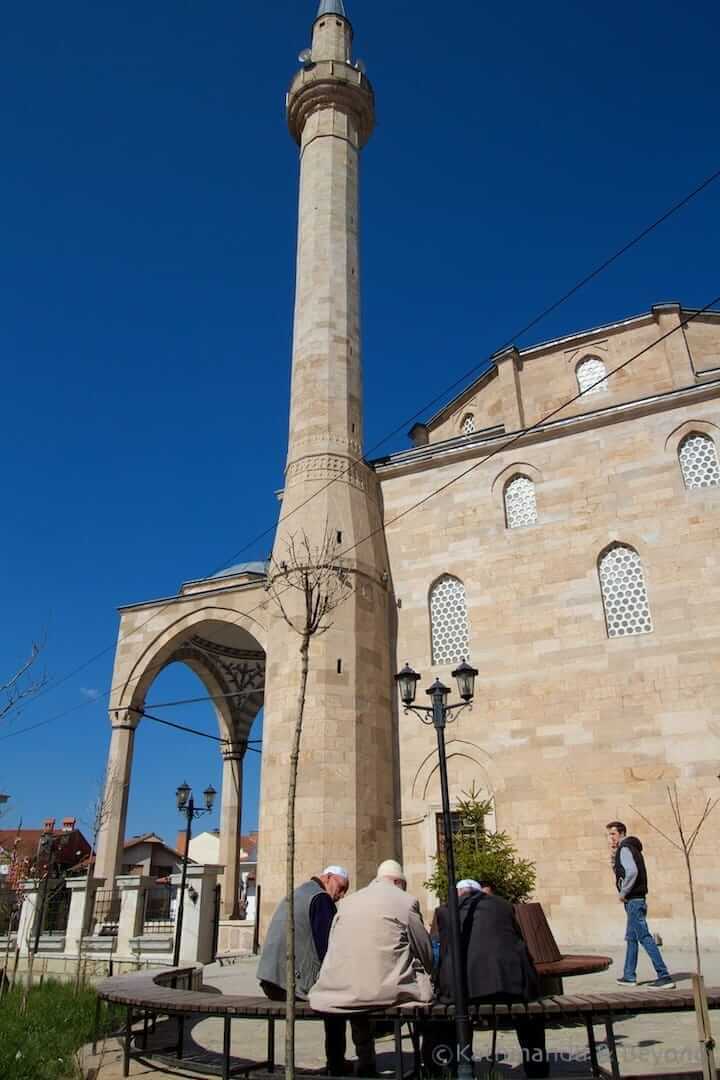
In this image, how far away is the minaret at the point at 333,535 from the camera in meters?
11.6

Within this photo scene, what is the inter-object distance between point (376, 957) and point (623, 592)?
9750 millimetres

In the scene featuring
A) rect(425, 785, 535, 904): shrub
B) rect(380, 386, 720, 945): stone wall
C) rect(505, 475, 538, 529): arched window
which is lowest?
rect(425, 785, 535, 904): shrub

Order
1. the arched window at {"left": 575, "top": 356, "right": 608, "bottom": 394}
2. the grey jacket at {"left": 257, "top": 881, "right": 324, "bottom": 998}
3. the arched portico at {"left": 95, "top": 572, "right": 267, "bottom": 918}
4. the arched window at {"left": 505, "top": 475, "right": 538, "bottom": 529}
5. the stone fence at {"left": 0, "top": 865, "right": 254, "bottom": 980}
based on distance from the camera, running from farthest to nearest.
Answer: the arched window at {"left": 575, "top": 356, "right": 608, "bottom": 394} → the arched portico at {"left": 95, "top": 572, "right": 267, "bottom": 918} → the arched window at {"left": 505, "top": 475, "right": 538, "bottom": 529} → the stone fence at {"left": 0, "top": 865, "right": 254, "bottom": 980} → the grey jacket at {"left": 257, "top": 881, "right": 324, "bottom": 998}

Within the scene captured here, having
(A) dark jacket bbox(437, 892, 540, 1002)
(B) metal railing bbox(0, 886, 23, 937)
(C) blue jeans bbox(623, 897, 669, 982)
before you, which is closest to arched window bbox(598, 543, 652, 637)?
(C) blue jeans bbox(623, 897, 669, 982)

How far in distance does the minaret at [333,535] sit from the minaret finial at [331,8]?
3323mm

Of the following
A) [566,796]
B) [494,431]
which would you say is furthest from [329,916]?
[494,431]

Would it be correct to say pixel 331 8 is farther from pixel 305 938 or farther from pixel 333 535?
pixel 305 938

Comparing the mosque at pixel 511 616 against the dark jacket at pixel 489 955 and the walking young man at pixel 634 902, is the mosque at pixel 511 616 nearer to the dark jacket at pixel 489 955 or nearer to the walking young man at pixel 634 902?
the walking young man at pixel 634 902

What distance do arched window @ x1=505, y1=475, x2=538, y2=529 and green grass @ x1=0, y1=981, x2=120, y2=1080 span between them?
9.84 meters

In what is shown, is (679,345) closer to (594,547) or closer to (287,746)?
(594,547)

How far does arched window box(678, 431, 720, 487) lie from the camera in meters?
12.6

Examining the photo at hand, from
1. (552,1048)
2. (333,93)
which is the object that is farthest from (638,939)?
(333,93)

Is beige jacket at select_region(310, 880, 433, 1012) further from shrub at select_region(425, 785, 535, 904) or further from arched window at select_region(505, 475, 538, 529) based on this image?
arched window at select_region(505, 475, 538, 529)

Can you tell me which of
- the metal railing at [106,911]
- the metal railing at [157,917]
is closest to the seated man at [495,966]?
the metal railing at [157,917]
